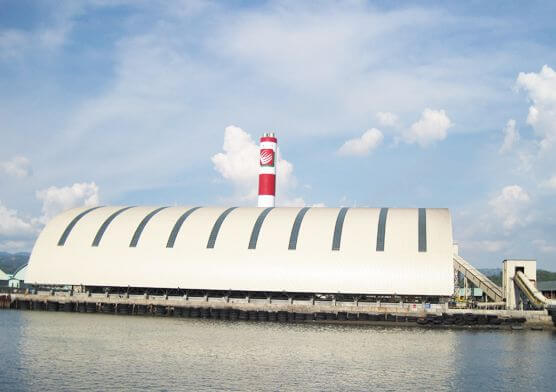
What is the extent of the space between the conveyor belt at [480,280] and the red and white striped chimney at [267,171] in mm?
27113

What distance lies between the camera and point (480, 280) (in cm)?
7569

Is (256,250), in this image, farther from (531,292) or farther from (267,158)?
(531,292)

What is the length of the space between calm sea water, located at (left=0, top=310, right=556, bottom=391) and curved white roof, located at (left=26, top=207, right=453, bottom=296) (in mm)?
9546

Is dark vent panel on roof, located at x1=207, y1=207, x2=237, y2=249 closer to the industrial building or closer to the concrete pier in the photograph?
the industrial building

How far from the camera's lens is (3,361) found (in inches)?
1513

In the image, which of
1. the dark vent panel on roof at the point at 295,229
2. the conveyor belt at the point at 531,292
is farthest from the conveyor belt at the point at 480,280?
the dark vent panel on roof at the point at 295,229

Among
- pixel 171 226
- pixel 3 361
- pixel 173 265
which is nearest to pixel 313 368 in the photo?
pixel 3 361

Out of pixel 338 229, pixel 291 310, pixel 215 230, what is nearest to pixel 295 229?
pixel 338 229

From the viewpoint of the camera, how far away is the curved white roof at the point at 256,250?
69875mm

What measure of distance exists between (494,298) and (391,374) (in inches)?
1543

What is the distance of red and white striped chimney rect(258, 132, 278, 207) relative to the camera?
9338cm

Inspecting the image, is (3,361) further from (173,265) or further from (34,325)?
(173,265)

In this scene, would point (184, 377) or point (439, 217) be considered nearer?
point (184, 377)

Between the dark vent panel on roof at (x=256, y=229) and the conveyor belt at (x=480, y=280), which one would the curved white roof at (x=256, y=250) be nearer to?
the dark vent panel on roof at (x=256, y=229)
